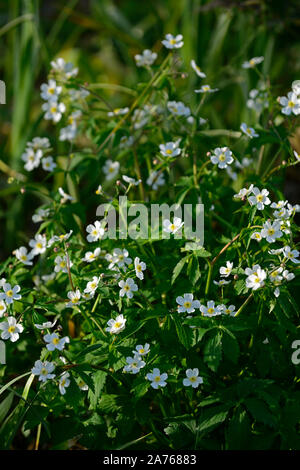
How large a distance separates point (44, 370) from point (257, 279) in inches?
20.5

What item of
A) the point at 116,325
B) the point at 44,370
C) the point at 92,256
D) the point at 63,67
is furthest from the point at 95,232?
the point at 63,67

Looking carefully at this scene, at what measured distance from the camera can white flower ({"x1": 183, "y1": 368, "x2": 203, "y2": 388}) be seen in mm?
1247

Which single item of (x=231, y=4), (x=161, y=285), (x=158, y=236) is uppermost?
(x=231, y=4)

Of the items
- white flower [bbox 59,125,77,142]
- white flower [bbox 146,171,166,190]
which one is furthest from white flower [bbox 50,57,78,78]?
white flower [bbox 146,171,166,190]

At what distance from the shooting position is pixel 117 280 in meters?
1.31

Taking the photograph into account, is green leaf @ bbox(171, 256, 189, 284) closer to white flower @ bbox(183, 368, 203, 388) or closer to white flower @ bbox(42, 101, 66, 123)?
white flower @ bbox(183, 368, 203, 388)

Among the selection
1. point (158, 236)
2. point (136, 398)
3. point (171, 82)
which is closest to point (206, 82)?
point (171, 82)

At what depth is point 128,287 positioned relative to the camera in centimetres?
128

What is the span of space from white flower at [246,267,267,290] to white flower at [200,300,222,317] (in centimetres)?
9

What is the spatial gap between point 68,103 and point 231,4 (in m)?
0.98

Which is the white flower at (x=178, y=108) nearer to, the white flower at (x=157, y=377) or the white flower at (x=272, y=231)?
the white flower at (x=272, y=231)

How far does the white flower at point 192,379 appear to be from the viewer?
49.1 inches

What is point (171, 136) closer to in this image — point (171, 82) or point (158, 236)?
point (171, 82)

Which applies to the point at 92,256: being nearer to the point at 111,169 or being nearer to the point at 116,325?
the point at 116,325
